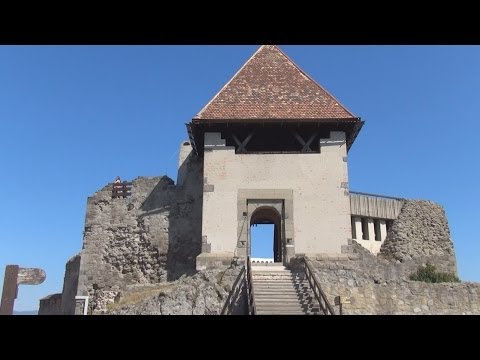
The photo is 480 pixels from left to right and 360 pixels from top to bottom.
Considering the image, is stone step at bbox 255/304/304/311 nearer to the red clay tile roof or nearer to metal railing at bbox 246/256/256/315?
metal railing at bbox 246/256/256/315

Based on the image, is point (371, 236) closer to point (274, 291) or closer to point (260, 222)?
point (260, 222)

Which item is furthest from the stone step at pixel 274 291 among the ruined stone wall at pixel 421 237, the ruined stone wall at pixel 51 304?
the ruined stone wall at pixel 51 304

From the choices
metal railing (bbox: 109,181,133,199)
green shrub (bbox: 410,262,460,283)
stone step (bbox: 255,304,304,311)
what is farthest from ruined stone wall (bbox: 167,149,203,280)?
green shrub (bbox: 410,262,460,283)

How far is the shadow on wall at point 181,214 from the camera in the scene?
21.0m

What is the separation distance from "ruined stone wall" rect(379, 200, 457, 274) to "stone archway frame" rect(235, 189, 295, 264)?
733 cm

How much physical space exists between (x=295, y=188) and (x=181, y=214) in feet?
19.4

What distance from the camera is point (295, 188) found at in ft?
60.1

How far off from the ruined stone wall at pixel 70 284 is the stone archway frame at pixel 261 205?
374 inches

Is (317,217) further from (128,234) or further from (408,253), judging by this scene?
(128,234)

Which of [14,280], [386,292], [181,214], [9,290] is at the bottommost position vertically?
[9,290]

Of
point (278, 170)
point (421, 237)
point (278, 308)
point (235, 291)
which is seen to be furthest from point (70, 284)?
point (421, 237)

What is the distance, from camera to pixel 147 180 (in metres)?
22.4

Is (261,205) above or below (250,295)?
above

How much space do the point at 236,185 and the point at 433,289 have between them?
25.6 feet
